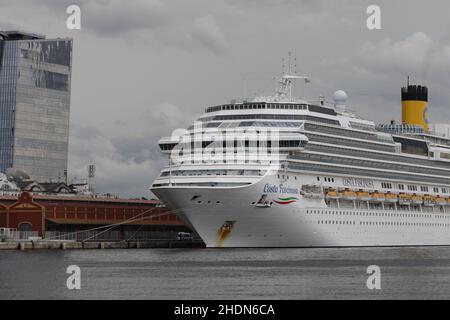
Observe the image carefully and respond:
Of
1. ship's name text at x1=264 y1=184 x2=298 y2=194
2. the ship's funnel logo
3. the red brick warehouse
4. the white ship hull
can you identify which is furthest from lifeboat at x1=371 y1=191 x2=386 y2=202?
the red brick warehouse

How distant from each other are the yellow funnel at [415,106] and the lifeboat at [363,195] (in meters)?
22.2

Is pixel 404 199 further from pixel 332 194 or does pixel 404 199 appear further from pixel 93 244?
pixel 93 244

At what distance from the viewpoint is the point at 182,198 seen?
8700cm

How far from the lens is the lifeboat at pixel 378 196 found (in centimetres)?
10044

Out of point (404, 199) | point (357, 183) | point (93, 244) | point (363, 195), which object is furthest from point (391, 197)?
point (93, 244)

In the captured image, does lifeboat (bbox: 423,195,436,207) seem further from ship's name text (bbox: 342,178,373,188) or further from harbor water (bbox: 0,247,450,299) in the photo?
harbor water (bbox: 0,247,450,299)

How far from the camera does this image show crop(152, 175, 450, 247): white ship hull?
85.9 meters

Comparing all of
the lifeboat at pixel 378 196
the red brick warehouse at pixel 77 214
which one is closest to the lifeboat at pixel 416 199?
the lifeboat at pixel 378 196

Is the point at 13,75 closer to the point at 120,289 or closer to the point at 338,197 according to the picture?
the point at 338,197

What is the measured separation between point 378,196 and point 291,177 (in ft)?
45.9

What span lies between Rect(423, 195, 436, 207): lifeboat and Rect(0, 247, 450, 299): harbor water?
61.6 ft

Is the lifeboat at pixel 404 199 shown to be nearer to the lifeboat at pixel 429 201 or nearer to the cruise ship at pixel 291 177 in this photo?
the cruise ship at pixel 291 177
